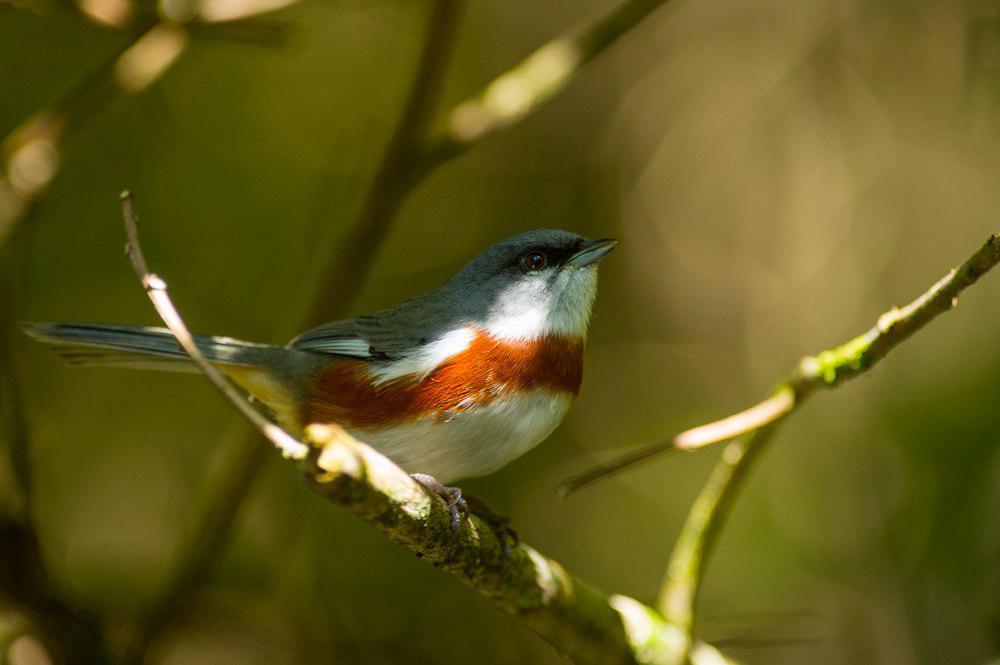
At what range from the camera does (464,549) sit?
267 cm

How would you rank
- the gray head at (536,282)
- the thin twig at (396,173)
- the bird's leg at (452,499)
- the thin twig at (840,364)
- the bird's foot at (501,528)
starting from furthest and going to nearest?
the thin twig at (396,173) → the gray head at (536,282) → the bird's foot at (501,528) → the bird's leg at (452,499) → the thin twig at (840,364)

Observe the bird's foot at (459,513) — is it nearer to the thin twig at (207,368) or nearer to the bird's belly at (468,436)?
the bird's belly at (468,436)

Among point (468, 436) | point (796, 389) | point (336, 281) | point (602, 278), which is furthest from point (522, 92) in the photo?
point (602, 278)

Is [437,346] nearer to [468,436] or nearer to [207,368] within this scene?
[468,436]

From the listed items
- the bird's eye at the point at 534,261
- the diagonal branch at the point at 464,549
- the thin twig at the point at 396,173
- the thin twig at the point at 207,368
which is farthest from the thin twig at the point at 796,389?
the thin twig at the point at 396,173

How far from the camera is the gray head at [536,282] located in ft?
12.8

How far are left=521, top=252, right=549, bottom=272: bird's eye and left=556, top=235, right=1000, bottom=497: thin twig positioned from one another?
4.64ft

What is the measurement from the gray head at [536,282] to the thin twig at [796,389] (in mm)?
1015

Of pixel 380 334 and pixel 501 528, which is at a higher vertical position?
pixel 380 334

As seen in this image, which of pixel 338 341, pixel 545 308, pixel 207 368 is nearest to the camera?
pixel 207 368

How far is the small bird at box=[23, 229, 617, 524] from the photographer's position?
3.49 metres

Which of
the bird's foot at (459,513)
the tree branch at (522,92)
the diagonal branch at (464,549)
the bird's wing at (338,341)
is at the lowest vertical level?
the diagonal branch at (464,549)

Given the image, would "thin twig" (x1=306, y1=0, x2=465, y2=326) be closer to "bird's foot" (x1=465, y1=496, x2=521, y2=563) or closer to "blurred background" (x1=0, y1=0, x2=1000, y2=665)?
"blurred background" (x1=0, y1=0, x2=1000, y2=665)

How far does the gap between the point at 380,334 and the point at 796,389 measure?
1.67 m
